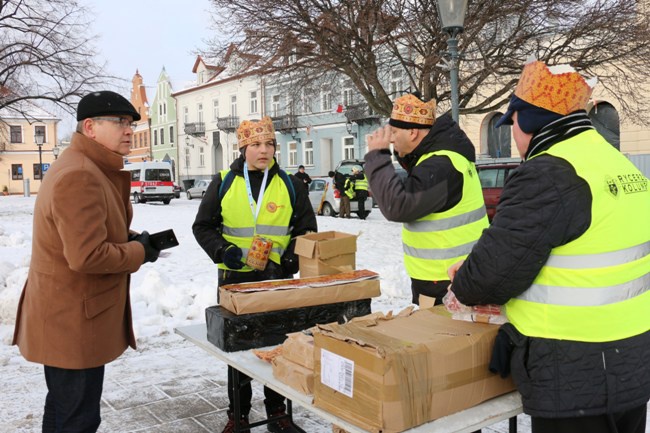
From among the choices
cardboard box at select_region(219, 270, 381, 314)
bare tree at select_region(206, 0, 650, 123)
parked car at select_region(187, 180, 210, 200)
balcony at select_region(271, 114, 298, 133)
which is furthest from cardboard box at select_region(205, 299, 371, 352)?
balcony at select_region(271, 114, 298, 133)

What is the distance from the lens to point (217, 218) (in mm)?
3998

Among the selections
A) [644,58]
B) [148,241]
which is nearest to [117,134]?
[148,241]

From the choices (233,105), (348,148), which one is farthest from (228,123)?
(348,148)

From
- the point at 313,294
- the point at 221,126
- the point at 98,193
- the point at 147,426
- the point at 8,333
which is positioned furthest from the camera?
the point at 221,126

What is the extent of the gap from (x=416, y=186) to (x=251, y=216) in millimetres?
1356

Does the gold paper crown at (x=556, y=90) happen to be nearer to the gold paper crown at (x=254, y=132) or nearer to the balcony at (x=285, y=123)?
the gold paper crown at (x=254, y=132)

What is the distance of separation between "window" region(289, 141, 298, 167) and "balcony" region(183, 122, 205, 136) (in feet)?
37.3

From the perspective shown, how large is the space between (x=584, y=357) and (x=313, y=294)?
4.71 feet

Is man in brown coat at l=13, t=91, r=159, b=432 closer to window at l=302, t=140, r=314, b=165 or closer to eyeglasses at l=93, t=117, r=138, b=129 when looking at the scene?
eyeglasses at l=93, t=117, r=138, b=129

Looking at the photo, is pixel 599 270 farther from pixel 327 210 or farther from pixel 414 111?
pixel 327 210

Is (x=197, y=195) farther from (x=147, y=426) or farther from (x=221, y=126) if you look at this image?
(x=147, y=426)

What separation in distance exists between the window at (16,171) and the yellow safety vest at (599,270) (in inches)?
2468

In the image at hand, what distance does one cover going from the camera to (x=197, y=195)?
37.7m

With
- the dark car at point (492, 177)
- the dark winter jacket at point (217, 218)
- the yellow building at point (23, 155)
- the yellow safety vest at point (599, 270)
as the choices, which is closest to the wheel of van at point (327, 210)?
the dark car at point (492, 177)
